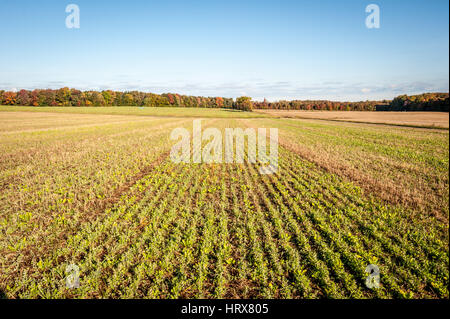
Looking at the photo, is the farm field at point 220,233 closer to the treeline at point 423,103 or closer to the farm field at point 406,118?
the farm field at point 406,118

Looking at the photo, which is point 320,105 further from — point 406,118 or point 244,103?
point 406,118

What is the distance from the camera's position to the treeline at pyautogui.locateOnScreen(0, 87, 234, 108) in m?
93.4

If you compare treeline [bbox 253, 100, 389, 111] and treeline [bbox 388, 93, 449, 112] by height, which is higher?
treeline [bbox 253, 100, 389, 111]

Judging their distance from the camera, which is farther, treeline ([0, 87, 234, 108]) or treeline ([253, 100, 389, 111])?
treeline ([253, 100, 389, 111])

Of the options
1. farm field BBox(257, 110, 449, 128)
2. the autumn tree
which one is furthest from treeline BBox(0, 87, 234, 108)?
farm field BBox(257, 110, 449, 128)

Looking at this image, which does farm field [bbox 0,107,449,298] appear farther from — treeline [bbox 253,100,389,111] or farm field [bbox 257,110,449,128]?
treeline [bbox 253,100,389,111]

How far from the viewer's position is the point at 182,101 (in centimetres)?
13350

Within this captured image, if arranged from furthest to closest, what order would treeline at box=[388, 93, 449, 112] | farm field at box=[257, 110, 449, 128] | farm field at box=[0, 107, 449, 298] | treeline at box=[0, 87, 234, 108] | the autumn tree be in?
the autumn tree → treeline at box=[0, 87, 234, 108] → treeline at box=[388, 93, 449, 112] → farm field at box=[257, 110, 449, 128] → farm field at box=[0, 107, 449, 298]

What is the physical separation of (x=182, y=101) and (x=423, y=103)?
11773cm

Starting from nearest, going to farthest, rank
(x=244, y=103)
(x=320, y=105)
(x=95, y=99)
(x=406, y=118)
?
(x=406, y=118), (x=95, y=99), (x=244, y=103), (x=320, y=105)

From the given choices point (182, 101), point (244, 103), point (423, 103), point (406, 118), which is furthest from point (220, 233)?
point (182, 101)

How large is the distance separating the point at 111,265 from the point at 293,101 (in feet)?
489

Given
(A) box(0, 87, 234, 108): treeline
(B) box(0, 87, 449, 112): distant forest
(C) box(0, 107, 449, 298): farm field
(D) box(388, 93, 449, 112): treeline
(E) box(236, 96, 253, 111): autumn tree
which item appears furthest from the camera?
(E) box(236, 96, 253, 111): autumn tree

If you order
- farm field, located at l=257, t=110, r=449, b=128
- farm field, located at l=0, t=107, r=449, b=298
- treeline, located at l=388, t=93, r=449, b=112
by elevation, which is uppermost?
treeline, located at l=388, t=93, r=449, b=112
